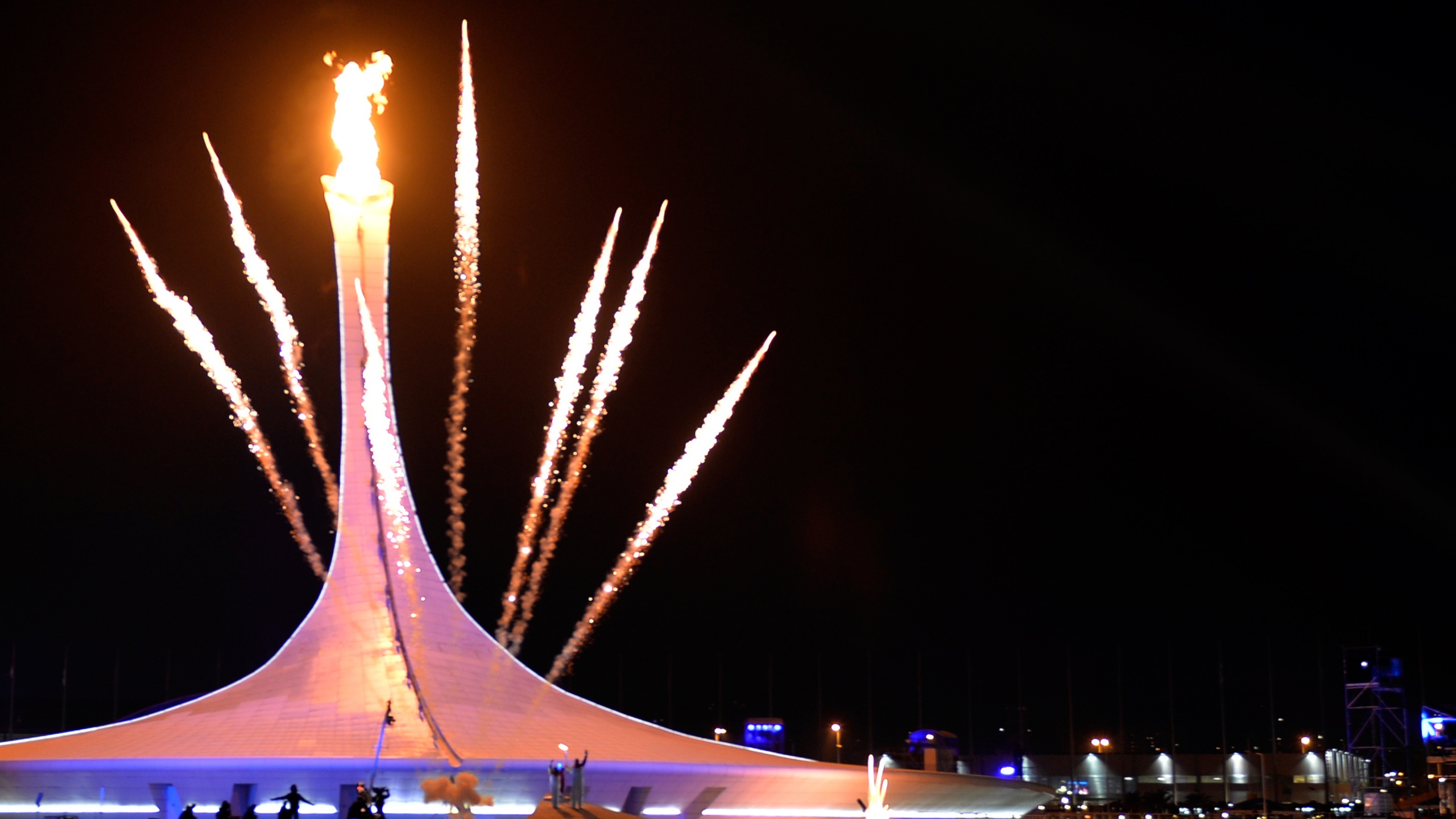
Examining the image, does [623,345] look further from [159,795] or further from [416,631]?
[159,795]

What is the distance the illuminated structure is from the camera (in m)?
20.6

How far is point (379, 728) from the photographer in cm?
2173

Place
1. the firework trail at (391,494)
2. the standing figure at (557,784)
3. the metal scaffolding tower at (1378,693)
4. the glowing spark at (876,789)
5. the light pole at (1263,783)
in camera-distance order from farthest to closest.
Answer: the light pole at (1263,783), the metal scaffolding tower at (1378,693), the firework trail at (391,494), the glowing spark at (876,789), the standing figure at (557,784)

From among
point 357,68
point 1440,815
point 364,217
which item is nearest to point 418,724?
point 364,217

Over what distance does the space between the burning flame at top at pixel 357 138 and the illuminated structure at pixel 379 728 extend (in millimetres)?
78

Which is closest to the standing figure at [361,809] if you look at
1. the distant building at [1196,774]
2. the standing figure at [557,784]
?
the standing figure at [557,784]

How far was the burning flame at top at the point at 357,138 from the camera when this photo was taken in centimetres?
2253

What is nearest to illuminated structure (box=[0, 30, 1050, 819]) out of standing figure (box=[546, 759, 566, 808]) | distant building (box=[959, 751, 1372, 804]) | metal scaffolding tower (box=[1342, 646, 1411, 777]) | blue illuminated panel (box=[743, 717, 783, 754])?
standing figure (box=[546, 759, 566, 808])

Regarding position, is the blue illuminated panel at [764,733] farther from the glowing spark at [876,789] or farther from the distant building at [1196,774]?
the glowing spark at [876,789]

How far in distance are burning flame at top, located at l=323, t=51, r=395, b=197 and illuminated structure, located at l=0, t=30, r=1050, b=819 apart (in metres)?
0.08

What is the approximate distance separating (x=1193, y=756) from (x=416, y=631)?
40022 millimetres

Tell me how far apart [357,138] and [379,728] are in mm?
9270

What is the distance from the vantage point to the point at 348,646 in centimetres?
2388

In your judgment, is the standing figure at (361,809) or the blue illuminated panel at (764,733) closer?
the standing figure at (361,809)
